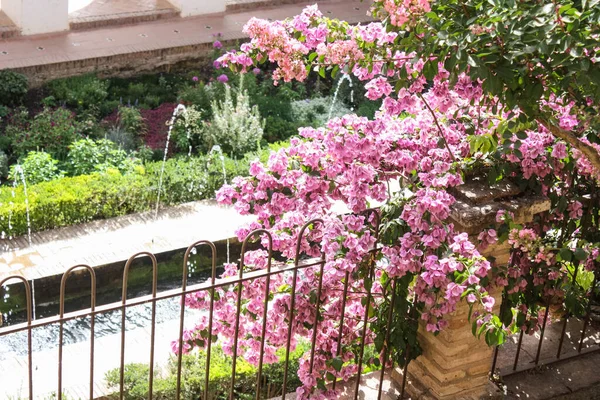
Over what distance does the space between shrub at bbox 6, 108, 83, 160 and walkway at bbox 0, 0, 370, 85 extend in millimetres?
1581

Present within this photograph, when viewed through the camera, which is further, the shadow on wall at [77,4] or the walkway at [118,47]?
the shadow on wall at [77,4]

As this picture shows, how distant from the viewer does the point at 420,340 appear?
498 centimetres

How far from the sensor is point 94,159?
32.2 feet

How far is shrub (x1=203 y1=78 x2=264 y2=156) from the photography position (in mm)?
10250

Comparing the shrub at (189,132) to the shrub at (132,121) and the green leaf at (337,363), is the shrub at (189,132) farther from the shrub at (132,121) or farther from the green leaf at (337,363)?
the green leaf at (337,363)

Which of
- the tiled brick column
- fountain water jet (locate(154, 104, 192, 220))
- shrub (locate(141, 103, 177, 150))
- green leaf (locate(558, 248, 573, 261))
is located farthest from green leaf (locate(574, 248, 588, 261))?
shrub (locate(141, 103, 177, 150))

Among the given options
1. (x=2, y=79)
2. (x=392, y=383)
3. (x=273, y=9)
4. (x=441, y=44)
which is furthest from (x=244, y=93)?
(x=441, y=44)

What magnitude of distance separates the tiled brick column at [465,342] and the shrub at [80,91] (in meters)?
6.64

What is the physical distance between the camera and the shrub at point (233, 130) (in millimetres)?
10250

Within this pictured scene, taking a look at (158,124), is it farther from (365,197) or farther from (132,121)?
(365,197)

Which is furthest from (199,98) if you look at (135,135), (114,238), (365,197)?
(365,197)

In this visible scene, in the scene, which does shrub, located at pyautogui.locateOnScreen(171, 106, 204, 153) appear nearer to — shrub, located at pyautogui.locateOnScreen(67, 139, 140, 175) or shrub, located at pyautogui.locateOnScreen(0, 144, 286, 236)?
shrub, located at pyautogui.locateOnScreen(0, 144, 286, 236)

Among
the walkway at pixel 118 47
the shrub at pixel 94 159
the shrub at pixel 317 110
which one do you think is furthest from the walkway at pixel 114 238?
the walkway at pixel 118 47

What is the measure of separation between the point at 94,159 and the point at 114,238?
1202 millimetres
